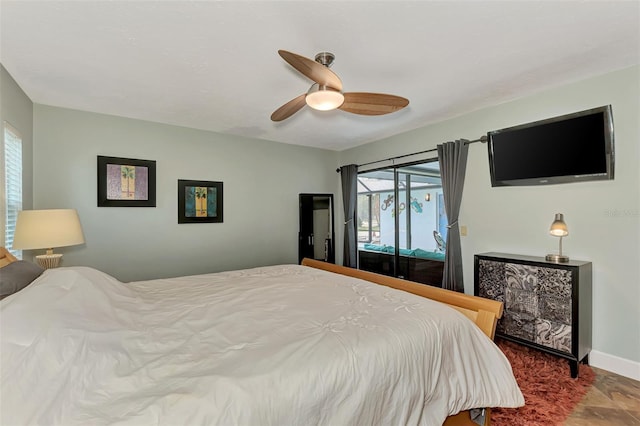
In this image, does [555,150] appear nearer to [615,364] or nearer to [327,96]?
[615,364]

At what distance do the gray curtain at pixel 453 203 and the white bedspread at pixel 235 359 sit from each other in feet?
5.93

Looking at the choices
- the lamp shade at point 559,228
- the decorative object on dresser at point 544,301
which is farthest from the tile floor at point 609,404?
the lamp shade at point 559,228

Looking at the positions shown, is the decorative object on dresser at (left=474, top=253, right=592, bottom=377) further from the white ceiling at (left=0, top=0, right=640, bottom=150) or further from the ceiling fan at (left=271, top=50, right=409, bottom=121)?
the ceiling fan at (left=271, top=50, right=409, bottom=121)

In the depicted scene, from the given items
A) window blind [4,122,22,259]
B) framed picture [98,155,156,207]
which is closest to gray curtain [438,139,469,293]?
framed picture [98,155,156,207]

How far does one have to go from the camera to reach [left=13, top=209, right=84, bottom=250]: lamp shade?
2.34m

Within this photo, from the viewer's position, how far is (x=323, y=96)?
1995mm

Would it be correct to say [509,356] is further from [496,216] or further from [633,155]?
[633,155]

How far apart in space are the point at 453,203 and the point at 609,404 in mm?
2169

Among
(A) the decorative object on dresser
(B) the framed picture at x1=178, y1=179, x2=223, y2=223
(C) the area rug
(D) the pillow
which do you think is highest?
(B) the framed picture at x1=178, y1=179, x2=223, y2=223

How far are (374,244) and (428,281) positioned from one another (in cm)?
115

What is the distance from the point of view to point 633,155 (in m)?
2.46

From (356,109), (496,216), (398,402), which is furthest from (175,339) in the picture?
(496,216)

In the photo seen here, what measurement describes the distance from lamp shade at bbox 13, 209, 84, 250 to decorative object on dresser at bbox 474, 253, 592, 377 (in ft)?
12.9

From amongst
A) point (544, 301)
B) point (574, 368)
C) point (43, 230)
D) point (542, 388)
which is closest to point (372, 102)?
point (544, 301)
